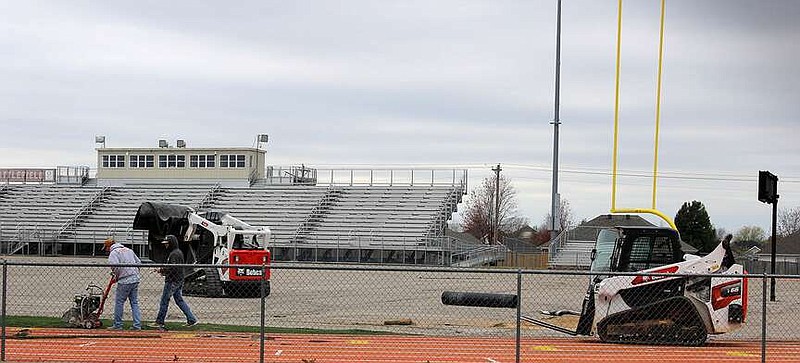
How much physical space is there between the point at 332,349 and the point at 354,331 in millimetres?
2869

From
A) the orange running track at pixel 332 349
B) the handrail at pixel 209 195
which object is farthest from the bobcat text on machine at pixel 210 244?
the handrail at pixel 209 195

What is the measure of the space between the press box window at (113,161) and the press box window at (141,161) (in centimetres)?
68

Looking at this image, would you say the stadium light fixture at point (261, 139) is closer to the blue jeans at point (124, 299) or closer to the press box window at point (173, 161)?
the press box window at point (173, 161)

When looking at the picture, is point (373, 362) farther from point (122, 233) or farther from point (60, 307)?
point (122, 233)

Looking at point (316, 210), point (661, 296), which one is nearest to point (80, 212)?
point (316, 210)

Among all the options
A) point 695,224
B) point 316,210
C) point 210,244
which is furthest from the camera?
point 695,224

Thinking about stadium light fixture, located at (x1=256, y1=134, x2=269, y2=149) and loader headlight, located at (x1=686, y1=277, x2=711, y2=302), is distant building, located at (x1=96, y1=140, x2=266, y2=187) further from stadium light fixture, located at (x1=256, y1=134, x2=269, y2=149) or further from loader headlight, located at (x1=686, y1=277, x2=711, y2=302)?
loader headlight, located at (x1=686, y1=277, x2=711, y2=302)

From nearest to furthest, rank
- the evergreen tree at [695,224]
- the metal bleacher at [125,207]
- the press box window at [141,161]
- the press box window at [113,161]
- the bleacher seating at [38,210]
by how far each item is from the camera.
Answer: the metal bleacher at [125,207] < the bleacher seating at [38,210] < the press box window at [141,161] < the press box window at [113,161] < the evergreen tree at [695,224]

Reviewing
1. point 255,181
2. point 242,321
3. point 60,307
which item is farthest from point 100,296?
point 255,181

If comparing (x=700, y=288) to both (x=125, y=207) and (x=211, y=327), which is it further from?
(x=125, y=207)

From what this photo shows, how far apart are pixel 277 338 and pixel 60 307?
308 inches

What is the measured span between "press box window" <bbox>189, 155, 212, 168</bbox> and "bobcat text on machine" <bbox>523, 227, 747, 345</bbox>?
2040 inches

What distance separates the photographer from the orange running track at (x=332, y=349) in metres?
13.6

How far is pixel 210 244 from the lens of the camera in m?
28.5
